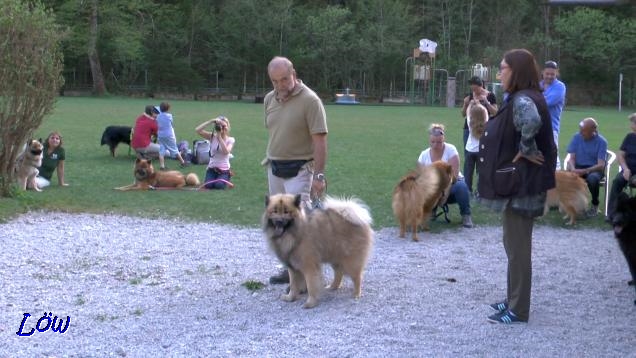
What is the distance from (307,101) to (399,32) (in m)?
51.4

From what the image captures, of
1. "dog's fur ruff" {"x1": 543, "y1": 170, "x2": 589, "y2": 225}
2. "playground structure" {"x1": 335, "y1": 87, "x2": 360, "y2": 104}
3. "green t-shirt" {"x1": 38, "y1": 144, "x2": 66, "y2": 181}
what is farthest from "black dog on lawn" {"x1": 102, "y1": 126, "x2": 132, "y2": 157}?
"playground structure" {"x1": 335, "y1": 87, "x2": 360, "y2": 104}

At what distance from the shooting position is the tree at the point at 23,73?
9.93 metres

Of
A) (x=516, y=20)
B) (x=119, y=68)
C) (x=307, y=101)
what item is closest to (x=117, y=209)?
(x=307, y=101)

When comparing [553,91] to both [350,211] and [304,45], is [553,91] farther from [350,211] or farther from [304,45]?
[304,45]

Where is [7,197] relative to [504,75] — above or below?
below

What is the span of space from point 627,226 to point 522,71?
75.1 inches

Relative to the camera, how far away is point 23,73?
32.8 feet

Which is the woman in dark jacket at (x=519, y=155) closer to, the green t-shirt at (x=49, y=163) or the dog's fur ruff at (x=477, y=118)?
the dog's fur ruff at (x=477, y=118)

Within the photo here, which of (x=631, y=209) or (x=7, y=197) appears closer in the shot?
(x=631, y=209)

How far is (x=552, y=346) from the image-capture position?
4695 millimetres

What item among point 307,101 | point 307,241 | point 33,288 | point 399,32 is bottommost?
point 33,288

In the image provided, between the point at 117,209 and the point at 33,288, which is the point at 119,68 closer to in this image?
the point at 117,209

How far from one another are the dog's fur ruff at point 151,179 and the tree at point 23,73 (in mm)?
1911

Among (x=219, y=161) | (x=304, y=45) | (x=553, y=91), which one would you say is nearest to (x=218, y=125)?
(x=219, y=161)
